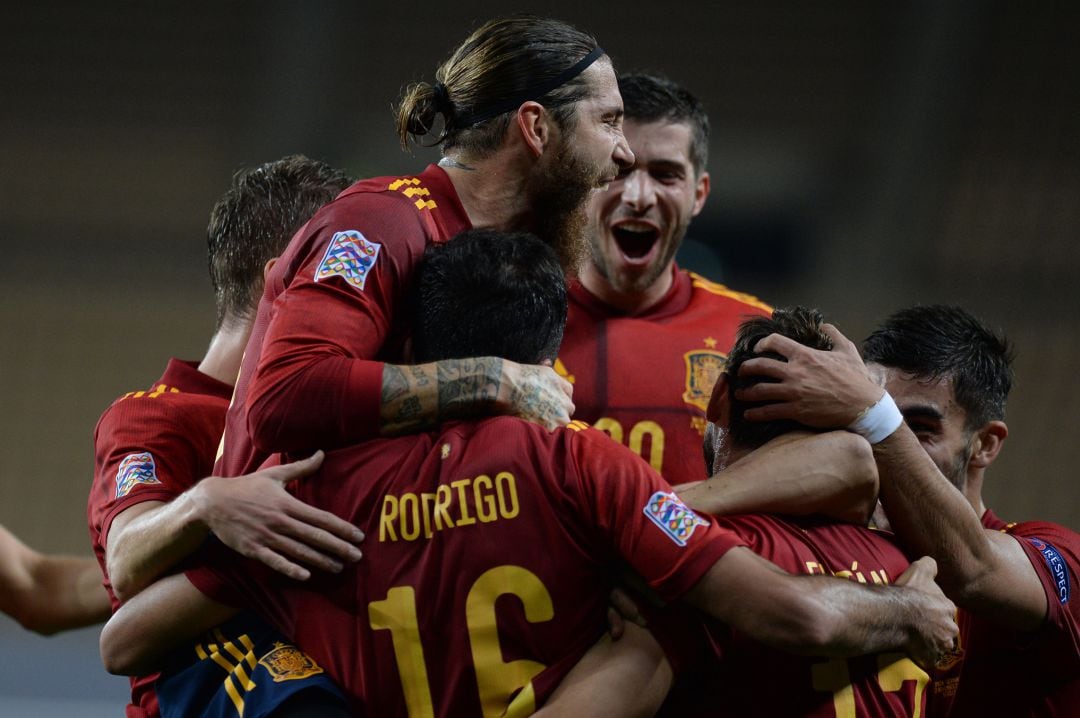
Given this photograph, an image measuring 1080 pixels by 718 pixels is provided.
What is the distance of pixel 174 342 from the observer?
11633 millimetres

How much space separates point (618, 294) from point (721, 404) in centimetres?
184

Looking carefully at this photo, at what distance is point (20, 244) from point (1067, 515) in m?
9.39

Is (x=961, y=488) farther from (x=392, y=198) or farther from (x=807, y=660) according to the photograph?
(x=392, y=198)

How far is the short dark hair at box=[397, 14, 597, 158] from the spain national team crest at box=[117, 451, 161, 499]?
1.15 meters

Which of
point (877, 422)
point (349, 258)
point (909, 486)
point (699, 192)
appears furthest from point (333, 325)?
point (699, 192)

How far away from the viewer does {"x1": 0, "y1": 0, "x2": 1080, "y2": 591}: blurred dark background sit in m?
11.3

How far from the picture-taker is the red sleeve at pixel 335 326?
8.94ft

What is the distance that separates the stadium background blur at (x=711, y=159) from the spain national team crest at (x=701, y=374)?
6704 millimetres

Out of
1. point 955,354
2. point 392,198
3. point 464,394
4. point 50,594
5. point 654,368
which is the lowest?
point 50,594

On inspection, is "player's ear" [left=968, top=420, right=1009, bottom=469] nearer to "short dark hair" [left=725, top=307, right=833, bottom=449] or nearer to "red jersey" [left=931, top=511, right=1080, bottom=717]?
"red jersey" [left=931, top=511, right=1080, bottom=717]

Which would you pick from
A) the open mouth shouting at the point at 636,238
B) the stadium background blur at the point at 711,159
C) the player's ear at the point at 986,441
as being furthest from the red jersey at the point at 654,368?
the stadium background blur at the point at 711,159

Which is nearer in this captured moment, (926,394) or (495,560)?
(495,560)

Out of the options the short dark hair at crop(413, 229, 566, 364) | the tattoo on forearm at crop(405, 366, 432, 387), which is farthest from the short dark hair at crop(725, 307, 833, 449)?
the tattoo on forearm at crop(405, 366, 432, 387)

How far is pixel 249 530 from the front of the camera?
108 inches
